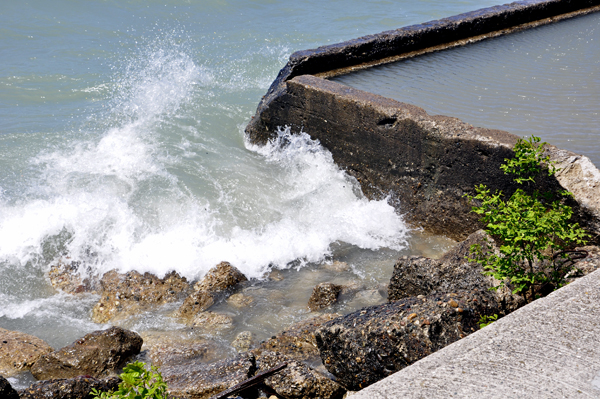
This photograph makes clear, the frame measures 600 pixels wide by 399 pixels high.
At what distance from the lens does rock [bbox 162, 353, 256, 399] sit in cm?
312

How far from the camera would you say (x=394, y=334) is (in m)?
2.88

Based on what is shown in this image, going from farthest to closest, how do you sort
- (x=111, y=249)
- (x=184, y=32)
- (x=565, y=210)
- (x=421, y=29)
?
(x=184, y=32) → (x=421, y=29) → (x=111, y=249) → (x=565, y=210)

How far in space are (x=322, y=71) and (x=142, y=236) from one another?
134 inches

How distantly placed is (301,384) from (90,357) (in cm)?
173

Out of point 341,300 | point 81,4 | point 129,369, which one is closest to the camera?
point 129,369

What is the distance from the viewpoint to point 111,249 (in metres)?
5.52

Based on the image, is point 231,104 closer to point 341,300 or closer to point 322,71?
point 322,71

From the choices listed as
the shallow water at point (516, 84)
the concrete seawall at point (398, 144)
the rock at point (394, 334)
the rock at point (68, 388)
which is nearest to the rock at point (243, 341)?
the rock at point (394, 334)

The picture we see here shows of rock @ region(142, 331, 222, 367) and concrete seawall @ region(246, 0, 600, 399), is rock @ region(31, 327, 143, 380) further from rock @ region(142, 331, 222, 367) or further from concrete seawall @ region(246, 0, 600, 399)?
concrete seawall @ region(246, 0, 600, 399)

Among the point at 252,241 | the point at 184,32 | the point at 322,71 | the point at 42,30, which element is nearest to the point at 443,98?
the point at 322,71

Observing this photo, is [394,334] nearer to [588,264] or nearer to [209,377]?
[209,377]

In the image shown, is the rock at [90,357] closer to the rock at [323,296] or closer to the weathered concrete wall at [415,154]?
the rock at [323,296]

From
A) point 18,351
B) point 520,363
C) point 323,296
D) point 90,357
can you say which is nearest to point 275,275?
point 323,296

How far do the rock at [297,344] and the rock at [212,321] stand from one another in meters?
0.56
